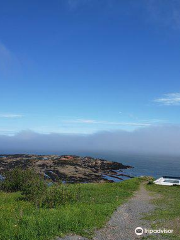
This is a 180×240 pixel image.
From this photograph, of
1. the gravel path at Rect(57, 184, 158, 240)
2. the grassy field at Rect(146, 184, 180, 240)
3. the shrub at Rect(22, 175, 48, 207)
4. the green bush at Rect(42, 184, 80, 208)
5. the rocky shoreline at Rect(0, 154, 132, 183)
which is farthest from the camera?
the rocky shoreline at Rect(0, 154, 132, 183)

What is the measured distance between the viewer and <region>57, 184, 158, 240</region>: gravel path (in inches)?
592

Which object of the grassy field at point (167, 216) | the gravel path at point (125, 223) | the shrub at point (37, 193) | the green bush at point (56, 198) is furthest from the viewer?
the shrub at point (37, 193)

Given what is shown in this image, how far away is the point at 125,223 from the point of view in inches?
712

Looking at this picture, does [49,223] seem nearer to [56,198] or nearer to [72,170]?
[56,198]

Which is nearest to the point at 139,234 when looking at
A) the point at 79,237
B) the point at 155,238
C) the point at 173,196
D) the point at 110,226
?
the point at 155,238

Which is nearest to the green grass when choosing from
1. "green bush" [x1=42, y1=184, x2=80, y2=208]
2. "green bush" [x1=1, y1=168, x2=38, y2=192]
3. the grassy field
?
"green bush" [x1=42, y1=184, x2=80, y2=208]

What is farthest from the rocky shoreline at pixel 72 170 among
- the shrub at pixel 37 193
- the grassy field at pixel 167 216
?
the grassy field at pixel 167 216

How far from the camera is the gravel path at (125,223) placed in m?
15.0

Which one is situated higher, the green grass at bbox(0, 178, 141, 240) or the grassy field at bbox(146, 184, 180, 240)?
the green grass at bbox(0, 178, 141, 240)

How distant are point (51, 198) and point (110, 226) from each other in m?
7.39

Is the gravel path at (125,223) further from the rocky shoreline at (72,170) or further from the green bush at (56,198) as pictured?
the rocky shoreline at (72,170)

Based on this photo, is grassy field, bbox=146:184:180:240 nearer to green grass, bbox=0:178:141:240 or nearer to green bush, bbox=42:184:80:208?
green grass, bbox=0:178:141:240

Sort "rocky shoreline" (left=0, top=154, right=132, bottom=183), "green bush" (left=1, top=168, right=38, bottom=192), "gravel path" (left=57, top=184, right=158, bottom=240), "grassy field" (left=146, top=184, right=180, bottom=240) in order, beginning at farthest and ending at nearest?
"rocky shoreline" (left=0, top=154, right=132, bottom=183) → "green bush" (left=1, top=168, right=38, bottom=192) → "grassy field" (left=146, top=184, right=180, bottom=240) → "gravel path" (left=57, top=184, right=158, bottom=240)

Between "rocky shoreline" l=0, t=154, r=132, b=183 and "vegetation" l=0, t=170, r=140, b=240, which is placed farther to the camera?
"rocky shoreline" l=0, t=154, r=132, b=183
